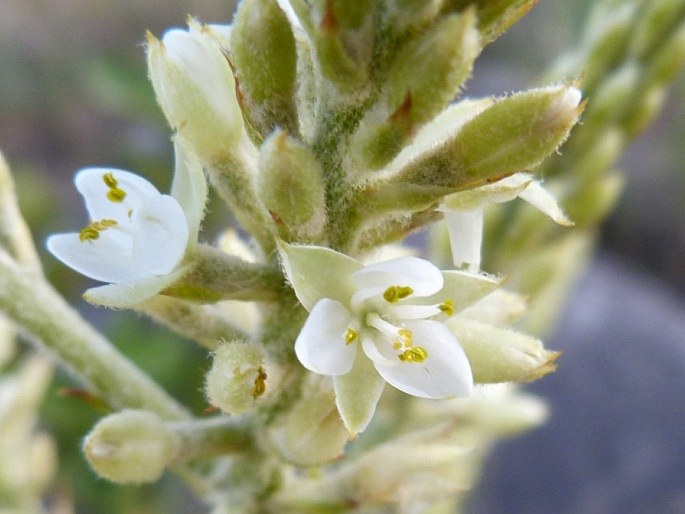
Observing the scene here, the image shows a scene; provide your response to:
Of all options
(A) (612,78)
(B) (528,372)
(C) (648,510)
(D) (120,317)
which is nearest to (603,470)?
(C) (648,510)

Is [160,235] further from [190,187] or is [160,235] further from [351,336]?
[351,336]

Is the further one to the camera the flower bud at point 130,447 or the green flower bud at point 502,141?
the flower bud at point 130,447

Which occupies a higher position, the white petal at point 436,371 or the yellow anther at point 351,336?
the yellow anther at point 351,336

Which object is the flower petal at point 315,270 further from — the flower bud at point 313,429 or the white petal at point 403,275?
the flower bud at point 313,429

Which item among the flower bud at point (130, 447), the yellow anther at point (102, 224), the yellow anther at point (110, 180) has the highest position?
the yellow anther at point (110, 180)

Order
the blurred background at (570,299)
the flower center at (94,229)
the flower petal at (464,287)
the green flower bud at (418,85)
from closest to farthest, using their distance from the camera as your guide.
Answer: the green flower bud at (418,85), the flower petal at (464,287), the flower center at (94,229), the blurred background at (570,299)

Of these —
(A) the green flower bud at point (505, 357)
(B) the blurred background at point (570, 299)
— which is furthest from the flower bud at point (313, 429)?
(B) the blurred background at point (570, 299)

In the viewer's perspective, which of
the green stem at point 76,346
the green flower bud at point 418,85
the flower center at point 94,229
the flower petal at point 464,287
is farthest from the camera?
the green stem at point 76,346
